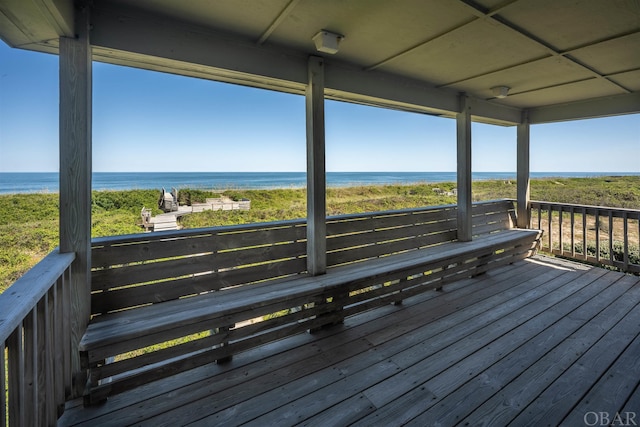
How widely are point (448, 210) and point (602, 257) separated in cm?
222

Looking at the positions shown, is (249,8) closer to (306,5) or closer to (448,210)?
(306,5)

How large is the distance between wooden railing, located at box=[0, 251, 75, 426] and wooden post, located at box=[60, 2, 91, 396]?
0.08 metres

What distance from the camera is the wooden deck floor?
4.90 feet

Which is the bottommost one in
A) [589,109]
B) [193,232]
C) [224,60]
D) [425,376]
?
[425,376]

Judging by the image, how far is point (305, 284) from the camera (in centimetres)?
235

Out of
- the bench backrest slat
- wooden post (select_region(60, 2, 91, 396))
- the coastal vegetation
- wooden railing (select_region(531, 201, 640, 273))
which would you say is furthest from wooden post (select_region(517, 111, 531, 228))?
wooden post (select_region(60, 2, 91, 396))

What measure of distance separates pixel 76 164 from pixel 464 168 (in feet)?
12.7

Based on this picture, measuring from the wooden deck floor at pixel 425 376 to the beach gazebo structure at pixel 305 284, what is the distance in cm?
1

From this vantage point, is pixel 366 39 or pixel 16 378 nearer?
pixel 16 378

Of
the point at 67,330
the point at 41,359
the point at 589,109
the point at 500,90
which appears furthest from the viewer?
the point at 589,109

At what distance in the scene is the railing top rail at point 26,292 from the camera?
32.6 inches

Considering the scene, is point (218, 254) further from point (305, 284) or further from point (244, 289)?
point (305, 284)

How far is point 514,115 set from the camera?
4.48 metres

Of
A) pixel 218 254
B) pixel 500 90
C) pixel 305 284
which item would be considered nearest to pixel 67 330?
pixel 218 254
